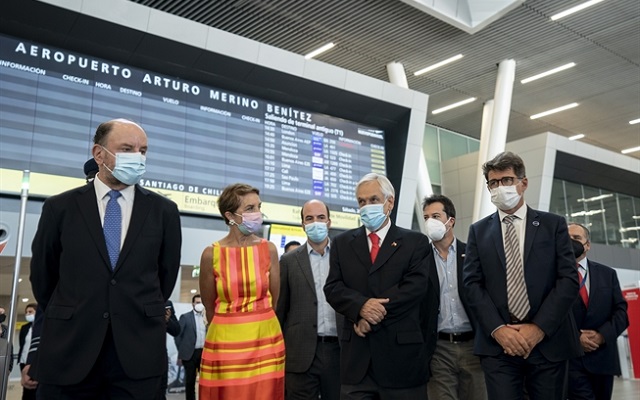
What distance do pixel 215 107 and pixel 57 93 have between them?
95.8 inches

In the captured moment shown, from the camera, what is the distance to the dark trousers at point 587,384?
439 centimetres

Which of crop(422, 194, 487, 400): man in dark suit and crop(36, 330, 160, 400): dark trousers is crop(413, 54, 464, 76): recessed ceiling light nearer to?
crop(422, 194, 487, 400): man in dark suit

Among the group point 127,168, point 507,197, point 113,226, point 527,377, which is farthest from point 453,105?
point 113,226

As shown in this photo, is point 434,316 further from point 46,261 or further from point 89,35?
point 89,35

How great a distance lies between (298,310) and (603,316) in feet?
7.68

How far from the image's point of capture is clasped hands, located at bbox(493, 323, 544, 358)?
3.09 meters

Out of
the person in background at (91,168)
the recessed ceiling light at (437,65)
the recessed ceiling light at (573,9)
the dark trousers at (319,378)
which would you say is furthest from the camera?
the recessed ceiling light at (437,65)

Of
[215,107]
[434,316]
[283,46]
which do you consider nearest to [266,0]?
[283,46]

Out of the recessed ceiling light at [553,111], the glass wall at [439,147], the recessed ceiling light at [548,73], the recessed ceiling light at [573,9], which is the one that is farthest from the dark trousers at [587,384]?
the recessed ceiling light at [553,111]

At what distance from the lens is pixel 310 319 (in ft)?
14.0

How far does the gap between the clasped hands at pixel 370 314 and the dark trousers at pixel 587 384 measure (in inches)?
81.7

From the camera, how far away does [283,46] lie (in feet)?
48.6

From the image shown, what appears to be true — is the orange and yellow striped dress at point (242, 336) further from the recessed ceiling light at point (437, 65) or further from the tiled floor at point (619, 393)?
the recessed ceiling light at point (437, 65)

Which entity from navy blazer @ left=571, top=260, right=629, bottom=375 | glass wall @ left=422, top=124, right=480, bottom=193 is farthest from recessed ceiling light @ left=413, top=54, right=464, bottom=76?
navy blazer @ left=571, top=260, right=629, bottom=375
